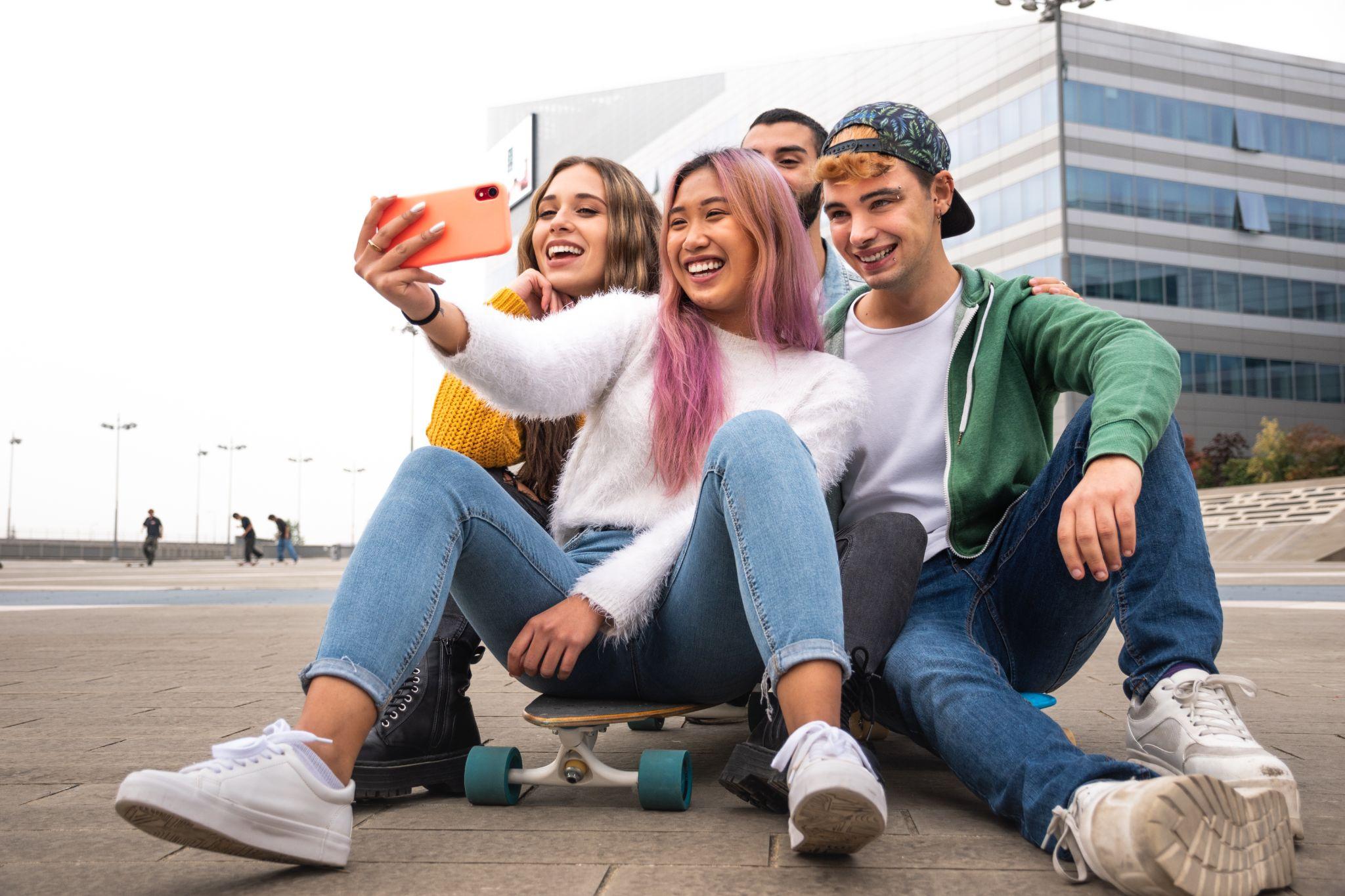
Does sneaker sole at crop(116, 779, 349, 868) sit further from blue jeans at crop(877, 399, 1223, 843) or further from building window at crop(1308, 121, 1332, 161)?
building window at crop(1308, 121, 1332, 161)

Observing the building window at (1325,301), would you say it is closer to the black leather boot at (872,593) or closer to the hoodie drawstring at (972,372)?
the hoodie drawstring at (972,372)

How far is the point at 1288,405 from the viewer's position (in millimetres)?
38844

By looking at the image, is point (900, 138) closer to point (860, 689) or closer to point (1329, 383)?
point (860, 689)

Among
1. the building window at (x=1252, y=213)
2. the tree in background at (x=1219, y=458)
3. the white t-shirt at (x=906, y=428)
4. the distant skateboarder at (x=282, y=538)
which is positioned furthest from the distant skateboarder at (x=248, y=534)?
the building window at (x=1252, y=213)

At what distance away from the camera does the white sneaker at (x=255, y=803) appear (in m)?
1.48

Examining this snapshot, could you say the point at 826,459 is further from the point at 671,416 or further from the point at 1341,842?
the point at 1341,842

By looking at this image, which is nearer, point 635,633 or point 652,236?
point 635,633

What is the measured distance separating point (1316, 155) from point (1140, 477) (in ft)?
148

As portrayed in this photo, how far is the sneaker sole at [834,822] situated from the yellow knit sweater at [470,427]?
4.09 feet

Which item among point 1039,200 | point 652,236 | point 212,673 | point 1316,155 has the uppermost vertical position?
point 1316,155

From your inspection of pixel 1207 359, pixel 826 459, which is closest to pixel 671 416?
pixel 826 459

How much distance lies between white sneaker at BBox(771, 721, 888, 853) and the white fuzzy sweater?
1.76 ft

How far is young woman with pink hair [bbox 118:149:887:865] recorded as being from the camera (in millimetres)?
1620

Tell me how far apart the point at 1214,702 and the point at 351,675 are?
1.58 meters
